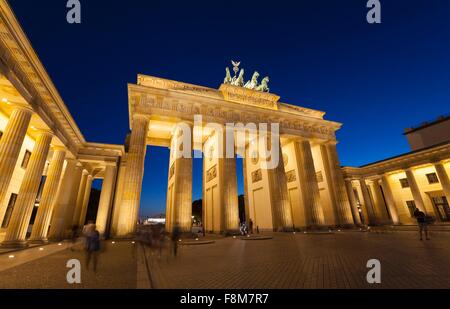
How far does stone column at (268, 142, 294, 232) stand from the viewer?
19.1 metres

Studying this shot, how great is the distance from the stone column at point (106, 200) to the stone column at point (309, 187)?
63.7ft

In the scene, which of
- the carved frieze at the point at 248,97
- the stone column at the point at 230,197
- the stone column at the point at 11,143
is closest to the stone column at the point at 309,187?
the carved frieze at the point at 248,97

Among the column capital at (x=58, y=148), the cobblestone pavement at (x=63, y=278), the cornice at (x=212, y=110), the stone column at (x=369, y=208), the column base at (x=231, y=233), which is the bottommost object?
the cobblestone pavement at (x=63, y=278)

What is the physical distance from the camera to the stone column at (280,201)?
1911 cm

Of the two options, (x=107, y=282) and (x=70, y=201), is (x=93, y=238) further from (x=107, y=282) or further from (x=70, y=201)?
(x=70, y=201)

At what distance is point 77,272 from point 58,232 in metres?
15.1

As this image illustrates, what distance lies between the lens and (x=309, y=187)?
21203 millimetres

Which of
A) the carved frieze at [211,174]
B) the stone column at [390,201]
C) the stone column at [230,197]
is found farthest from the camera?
the stone column at [390,201]

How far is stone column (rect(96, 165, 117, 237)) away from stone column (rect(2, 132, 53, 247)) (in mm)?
5561

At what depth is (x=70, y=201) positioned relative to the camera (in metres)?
18.5

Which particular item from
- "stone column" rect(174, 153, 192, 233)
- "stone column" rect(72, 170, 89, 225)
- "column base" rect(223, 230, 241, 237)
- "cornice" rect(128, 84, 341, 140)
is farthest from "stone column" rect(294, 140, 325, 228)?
"stone column" rect(72, 170, 89, 225)

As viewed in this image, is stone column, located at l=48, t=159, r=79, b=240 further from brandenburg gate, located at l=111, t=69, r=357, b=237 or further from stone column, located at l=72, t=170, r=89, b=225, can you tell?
brandenburg gate, located at l=111, t=69, r=357, b=237

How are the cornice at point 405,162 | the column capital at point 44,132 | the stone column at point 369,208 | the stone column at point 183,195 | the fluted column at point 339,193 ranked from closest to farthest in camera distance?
the column capital at point 44,132 < the stone column at point 183,195 < the fluted column at point 339,193 < the cornice at point 405,162 < the stone column at point 369,208

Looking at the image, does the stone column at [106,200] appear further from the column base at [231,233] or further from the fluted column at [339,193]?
the fluted column at [339,193]
